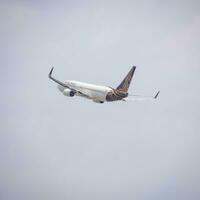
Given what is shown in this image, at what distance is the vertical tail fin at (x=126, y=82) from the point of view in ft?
598

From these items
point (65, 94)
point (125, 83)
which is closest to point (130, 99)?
point (125, 83)

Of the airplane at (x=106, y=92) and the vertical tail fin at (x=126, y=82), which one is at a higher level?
the vertical tail fin at (x=126, y=82)

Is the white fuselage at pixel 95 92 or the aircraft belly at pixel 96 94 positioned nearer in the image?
the white fuselage at pixel 95 92

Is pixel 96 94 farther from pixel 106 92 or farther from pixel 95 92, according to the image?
pixel 106 92

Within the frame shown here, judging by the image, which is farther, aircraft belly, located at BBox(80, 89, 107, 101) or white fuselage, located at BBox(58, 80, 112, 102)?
aircraft belly, located at BBox(80, 89, 107, 101)

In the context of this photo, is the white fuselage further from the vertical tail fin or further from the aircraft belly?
the vertical tail fin

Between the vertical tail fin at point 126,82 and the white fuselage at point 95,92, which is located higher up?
the vertical tail fin at point 126,82

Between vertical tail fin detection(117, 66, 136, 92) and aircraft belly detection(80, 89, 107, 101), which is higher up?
vertical tail fin detection(117, 66, 136, 92)

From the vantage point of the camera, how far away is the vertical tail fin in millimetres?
182375

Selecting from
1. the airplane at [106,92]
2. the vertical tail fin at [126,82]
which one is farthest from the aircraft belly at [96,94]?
the vertical tail fin at [126,82]

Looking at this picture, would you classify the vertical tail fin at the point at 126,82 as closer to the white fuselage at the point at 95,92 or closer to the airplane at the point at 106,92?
the airplane at the point at 106,92

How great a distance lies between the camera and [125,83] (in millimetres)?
183250

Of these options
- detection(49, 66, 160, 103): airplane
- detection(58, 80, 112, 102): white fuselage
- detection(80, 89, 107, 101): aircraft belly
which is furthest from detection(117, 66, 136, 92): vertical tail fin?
detection(80, 89, 107, 101): aircraft belly

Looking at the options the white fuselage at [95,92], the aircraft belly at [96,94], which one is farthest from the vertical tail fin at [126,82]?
the aircraft belly at [96,94]
